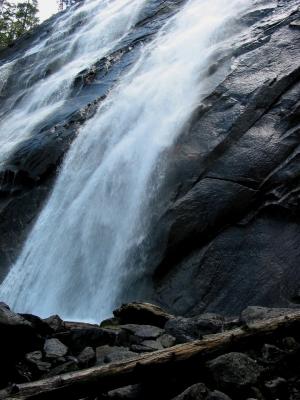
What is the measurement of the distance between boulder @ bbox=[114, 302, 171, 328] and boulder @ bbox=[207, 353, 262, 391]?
9.02 ft

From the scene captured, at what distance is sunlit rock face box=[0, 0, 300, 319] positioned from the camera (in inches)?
362

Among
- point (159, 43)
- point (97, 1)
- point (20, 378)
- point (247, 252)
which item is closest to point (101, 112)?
point (159, 43)

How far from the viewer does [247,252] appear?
9062 millimetres

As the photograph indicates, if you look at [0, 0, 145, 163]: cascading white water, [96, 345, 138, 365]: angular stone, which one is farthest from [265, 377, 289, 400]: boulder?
[0, 0, 145, 163]: cascading white water

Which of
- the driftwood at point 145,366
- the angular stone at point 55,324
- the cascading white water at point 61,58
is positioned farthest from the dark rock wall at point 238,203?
the cascading white water at point 61,58

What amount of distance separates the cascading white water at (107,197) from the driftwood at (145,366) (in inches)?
178

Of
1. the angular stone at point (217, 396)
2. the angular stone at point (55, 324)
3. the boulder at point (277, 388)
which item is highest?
the angular stone at point (55, 324)

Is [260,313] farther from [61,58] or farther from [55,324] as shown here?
[61,58]

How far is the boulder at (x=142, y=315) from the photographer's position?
805cm

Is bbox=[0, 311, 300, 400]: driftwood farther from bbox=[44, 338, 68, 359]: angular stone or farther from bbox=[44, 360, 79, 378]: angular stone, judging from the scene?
bbox=[44, 338, 68, 359]: angular stone

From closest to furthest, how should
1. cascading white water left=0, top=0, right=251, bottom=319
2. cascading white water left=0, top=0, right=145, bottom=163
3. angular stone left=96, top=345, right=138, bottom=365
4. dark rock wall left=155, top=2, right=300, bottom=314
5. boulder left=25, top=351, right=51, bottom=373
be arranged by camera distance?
angular stone left=96, top=345, right=138, bottom=365 → boulder left=25, top=351, right=51, bottom=373 → dark rock wall left=155, top=2, right=300, bottom=314 → cascading white water left=0, top=0, right=251, bottom=319 → cascading white water left=0, top=0, right=145, bottom=163

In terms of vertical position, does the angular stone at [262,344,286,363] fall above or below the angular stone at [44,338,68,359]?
below

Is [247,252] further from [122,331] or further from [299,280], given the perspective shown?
[122,331]

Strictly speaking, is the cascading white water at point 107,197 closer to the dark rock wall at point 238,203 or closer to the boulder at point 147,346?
the dark rock wall at point 238,203
